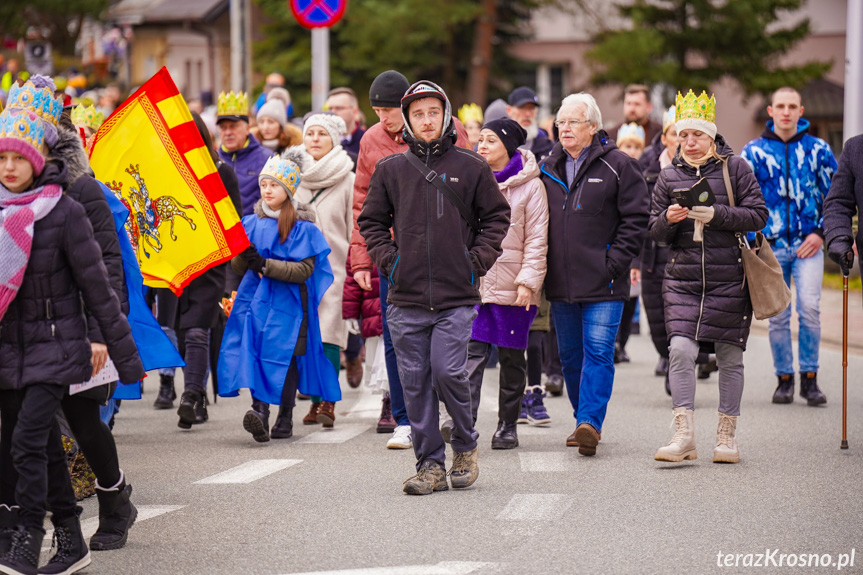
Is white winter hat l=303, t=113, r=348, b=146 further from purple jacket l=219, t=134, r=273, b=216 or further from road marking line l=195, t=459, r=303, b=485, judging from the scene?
road marking line l=195, t=459, r=303, b=485

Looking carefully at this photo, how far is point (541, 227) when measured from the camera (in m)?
8.58

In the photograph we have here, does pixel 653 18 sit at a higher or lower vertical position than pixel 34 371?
higher

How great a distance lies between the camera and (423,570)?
5.72 meters

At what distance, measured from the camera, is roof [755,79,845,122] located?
4347 centimetres

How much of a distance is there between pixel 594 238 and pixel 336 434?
227 cm

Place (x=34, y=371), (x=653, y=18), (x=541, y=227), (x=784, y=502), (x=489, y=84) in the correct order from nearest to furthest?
1. (x=34, y=371)
2. (x=784, y=502)
3. (x=541, y=227)
4. (x=653, y=18)
5. (x=489, y=84)

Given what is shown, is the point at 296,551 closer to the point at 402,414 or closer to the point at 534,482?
the point at 534,482

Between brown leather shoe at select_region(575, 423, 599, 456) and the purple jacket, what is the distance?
403cm

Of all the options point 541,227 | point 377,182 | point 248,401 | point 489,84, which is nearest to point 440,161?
point 377,182

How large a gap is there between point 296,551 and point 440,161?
2.27m

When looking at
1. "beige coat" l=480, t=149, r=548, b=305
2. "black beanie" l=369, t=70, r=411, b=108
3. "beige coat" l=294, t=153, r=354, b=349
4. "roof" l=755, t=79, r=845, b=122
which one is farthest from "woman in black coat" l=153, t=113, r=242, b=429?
"roof" l=755, t=79, r=845, b=122

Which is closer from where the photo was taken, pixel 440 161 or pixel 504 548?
pixel 504 548

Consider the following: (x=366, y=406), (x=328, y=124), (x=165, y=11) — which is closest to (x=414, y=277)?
(x=328, y=124)

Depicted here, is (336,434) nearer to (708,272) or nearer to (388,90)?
(388,90)
